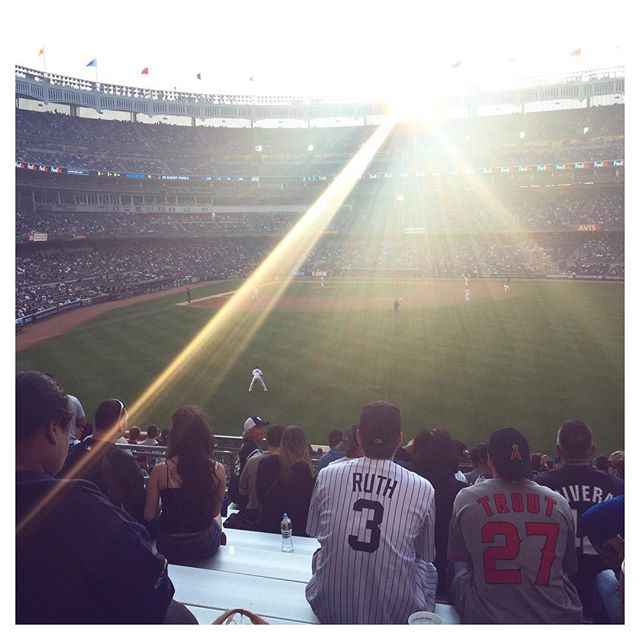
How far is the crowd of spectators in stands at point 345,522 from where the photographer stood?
2842 mm

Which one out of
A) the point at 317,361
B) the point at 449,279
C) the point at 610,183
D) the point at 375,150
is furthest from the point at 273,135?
the point at 317,361

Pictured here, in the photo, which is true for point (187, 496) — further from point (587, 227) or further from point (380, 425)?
point (587, 227)

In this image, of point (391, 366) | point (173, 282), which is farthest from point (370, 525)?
point (173, 282)

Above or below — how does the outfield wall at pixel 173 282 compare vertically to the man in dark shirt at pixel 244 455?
above

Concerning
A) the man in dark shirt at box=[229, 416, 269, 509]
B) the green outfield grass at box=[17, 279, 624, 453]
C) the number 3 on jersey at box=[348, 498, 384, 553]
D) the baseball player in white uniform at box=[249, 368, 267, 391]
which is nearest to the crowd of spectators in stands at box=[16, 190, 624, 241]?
the green outfield grass at box=[17, 279, 624, 453]

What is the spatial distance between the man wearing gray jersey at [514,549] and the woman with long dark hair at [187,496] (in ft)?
A: 7.46

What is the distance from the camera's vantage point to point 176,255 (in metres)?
69.2

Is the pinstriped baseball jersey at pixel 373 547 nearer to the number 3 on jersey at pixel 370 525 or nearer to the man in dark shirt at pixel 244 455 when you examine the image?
the number 3 on jersey at pixel 370 525

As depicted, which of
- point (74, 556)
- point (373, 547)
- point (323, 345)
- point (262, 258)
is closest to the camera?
point (74, 556)

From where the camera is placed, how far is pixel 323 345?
29.7m

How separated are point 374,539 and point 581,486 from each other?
225 cm

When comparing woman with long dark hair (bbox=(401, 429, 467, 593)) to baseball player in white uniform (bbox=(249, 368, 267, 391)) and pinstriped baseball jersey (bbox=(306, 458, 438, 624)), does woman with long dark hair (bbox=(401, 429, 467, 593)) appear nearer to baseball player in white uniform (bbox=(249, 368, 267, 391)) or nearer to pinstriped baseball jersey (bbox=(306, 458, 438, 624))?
pinstriped baseball jersey (bbox=(306, 458, 438, 624))

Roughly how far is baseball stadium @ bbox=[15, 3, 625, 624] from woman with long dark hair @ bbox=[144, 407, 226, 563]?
24mm

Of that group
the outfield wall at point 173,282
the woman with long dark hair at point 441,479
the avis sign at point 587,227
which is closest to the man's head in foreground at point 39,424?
the woman with long dark hair at point 441,479
